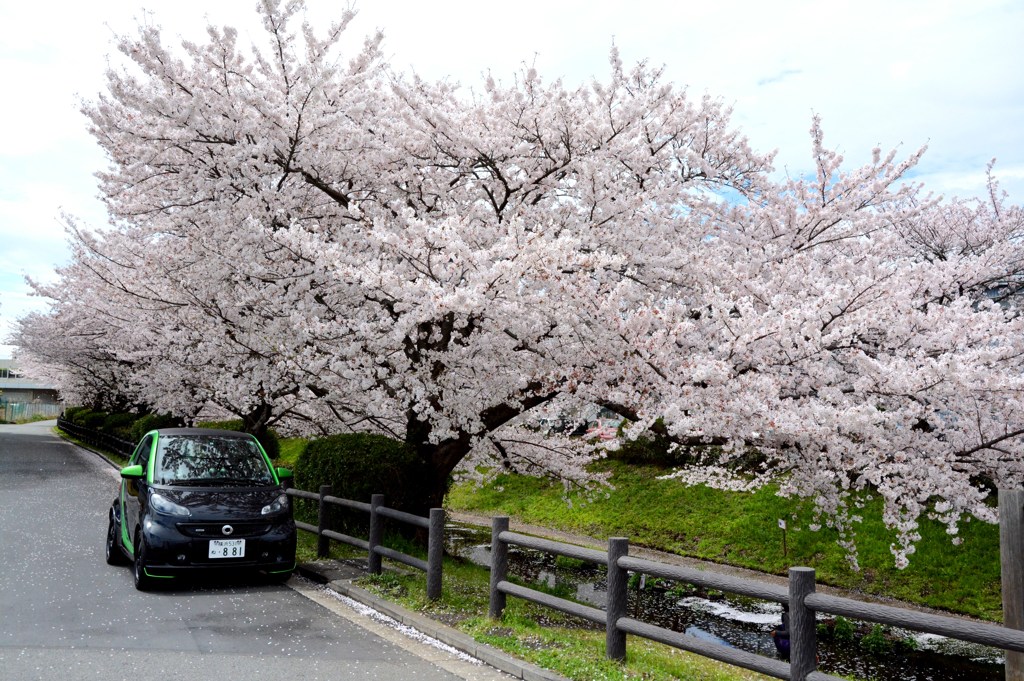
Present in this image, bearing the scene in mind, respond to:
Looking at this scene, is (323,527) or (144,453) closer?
(144,453)

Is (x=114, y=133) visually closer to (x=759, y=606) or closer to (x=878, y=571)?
(x=759, y=606)

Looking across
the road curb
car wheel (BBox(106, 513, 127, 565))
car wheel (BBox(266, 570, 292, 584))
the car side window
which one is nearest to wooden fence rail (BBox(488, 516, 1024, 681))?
the road curb

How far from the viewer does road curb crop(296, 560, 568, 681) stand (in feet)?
19.1

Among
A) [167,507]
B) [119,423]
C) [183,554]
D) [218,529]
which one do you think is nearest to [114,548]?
[167,507]

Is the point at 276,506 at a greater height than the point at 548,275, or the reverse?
the point at 548,275

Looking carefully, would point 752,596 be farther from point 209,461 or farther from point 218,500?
point 209,461

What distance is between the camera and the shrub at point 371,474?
37.1 ft

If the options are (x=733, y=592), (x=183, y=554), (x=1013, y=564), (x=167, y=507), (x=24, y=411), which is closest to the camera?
(x=733, y=592)

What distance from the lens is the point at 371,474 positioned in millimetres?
11297

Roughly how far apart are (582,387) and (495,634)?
11.6ft

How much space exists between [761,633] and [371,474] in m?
6.27

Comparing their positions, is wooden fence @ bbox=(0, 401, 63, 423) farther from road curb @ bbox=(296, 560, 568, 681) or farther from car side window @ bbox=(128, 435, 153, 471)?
road curb @ bbox=(296, 560, 568, 681)

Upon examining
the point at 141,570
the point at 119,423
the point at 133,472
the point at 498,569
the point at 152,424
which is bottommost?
the point at 141,570

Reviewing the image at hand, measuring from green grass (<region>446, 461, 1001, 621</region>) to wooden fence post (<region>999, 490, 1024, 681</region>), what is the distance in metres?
5.92
